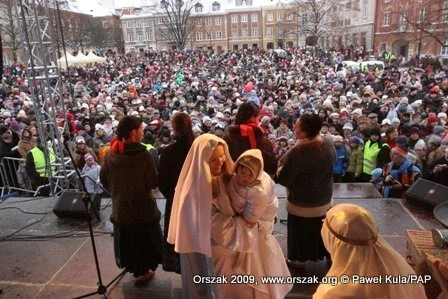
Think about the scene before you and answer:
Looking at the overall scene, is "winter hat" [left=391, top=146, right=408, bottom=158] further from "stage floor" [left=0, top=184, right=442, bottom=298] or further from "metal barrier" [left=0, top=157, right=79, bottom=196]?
"metal barrier" [left=0, top=157, right=79, bottom=196]

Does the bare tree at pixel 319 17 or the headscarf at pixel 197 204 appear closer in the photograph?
the headscarf at pixel 197 204

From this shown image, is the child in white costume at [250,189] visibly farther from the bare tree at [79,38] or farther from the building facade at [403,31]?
the bare tree at [79,38]

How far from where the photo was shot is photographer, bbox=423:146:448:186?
18.5 ft

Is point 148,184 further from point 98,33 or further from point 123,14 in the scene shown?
point 123,14

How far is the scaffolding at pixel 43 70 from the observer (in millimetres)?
5988

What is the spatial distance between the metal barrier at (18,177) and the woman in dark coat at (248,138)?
4.44m

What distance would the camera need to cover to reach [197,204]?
8.03 feet

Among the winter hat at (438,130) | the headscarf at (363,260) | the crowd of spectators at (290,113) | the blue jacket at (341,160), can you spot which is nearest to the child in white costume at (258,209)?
the headscarf at (363,260)

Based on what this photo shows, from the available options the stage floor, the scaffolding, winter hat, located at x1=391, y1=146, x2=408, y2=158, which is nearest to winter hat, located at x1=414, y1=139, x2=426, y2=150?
winter hat, located at x1=391, y1=146, x2=408, y2=158

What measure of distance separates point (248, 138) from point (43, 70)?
4.50 meters

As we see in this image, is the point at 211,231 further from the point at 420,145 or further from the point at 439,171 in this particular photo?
the point at 420,145

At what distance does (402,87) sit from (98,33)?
168 feet

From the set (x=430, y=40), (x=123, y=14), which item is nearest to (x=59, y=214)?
(x=430, y=40)

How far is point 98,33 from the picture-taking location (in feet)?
182
